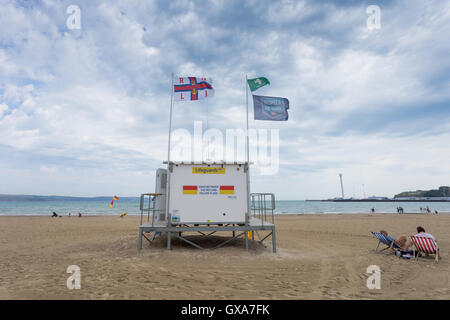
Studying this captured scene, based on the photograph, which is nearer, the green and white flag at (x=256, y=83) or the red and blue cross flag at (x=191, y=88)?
the red and blue cross flag at (x=191, y=88)

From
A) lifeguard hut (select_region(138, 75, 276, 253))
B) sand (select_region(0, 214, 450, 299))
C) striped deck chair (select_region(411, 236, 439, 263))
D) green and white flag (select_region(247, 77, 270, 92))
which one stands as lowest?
sand (select_region(0, 214, 450, 299))

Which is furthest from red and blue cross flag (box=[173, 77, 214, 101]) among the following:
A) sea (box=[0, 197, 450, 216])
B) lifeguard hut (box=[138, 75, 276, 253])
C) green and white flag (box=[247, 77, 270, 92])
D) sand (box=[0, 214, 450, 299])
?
sea (box=[0, 197, 450, 216])

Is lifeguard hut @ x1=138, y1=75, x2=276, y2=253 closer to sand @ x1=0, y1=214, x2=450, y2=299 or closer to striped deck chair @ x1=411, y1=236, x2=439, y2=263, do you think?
sand @ x1=0, y1=214, x2=450, y2=299

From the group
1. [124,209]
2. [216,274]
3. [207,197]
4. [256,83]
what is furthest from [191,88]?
[124,209]

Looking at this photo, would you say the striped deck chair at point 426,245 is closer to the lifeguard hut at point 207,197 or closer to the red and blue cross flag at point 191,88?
the lifeguard hut at point 207,197

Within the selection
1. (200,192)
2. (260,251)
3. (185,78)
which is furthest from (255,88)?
(260,251)

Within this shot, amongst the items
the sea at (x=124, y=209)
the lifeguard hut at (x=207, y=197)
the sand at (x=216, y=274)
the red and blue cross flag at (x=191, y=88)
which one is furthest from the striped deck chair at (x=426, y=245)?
the sea at (x=124, y=209)

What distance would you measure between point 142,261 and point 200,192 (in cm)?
319

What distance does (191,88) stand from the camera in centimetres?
1173

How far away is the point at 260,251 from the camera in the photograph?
31.0 feet

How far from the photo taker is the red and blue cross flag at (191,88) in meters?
11.7

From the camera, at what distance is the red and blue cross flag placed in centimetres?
1166

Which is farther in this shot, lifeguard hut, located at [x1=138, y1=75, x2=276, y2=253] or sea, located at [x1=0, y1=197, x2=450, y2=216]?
sea, located at [x1=0, y1=197, x2=450, y2=216]

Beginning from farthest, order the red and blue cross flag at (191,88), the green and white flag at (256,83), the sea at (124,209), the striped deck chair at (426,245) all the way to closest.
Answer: the sea at (124,209) → the green and white flag at (256,83) → the red and blue cross flag at (191,88) → the striped deck chair at (426,245)
